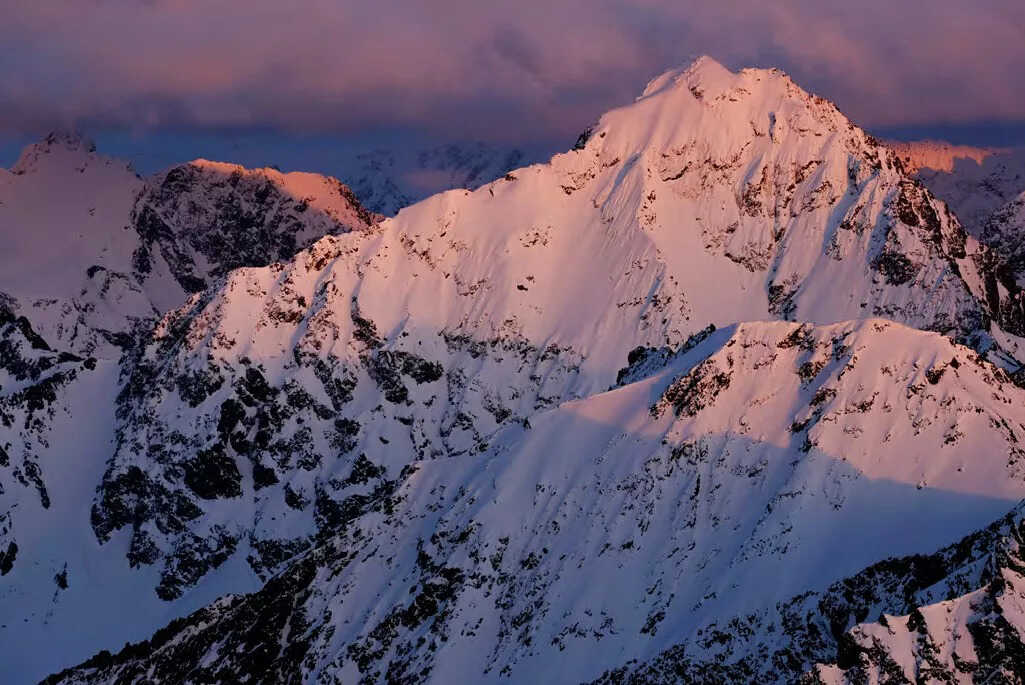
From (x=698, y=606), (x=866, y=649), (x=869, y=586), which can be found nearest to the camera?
(x=866, y=649)

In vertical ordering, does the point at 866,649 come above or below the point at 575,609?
below

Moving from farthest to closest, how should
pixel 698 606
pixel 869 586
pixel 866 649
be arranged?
pixel 698 606 → pixel 869 586 → pixel 866 649

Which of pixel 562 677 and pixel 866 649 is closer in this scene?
pixel 866 649

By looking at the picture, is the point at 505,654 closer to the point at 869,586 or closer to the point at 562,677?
the point at 562,677

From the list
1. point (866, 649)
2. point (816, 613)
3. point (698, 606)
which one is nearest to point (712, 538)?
point (698, 606)

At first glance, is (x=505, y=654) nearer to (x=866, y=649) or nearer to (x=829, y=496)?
(x=829, y=496)

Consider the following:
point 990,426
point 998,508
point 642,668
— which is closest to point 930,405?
point 990,426

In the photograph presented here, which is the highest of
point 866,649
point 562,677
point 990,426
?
point 990,426

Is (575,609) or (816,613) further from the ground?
(575,609)

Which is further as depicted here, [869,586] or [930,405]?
[930,405]
